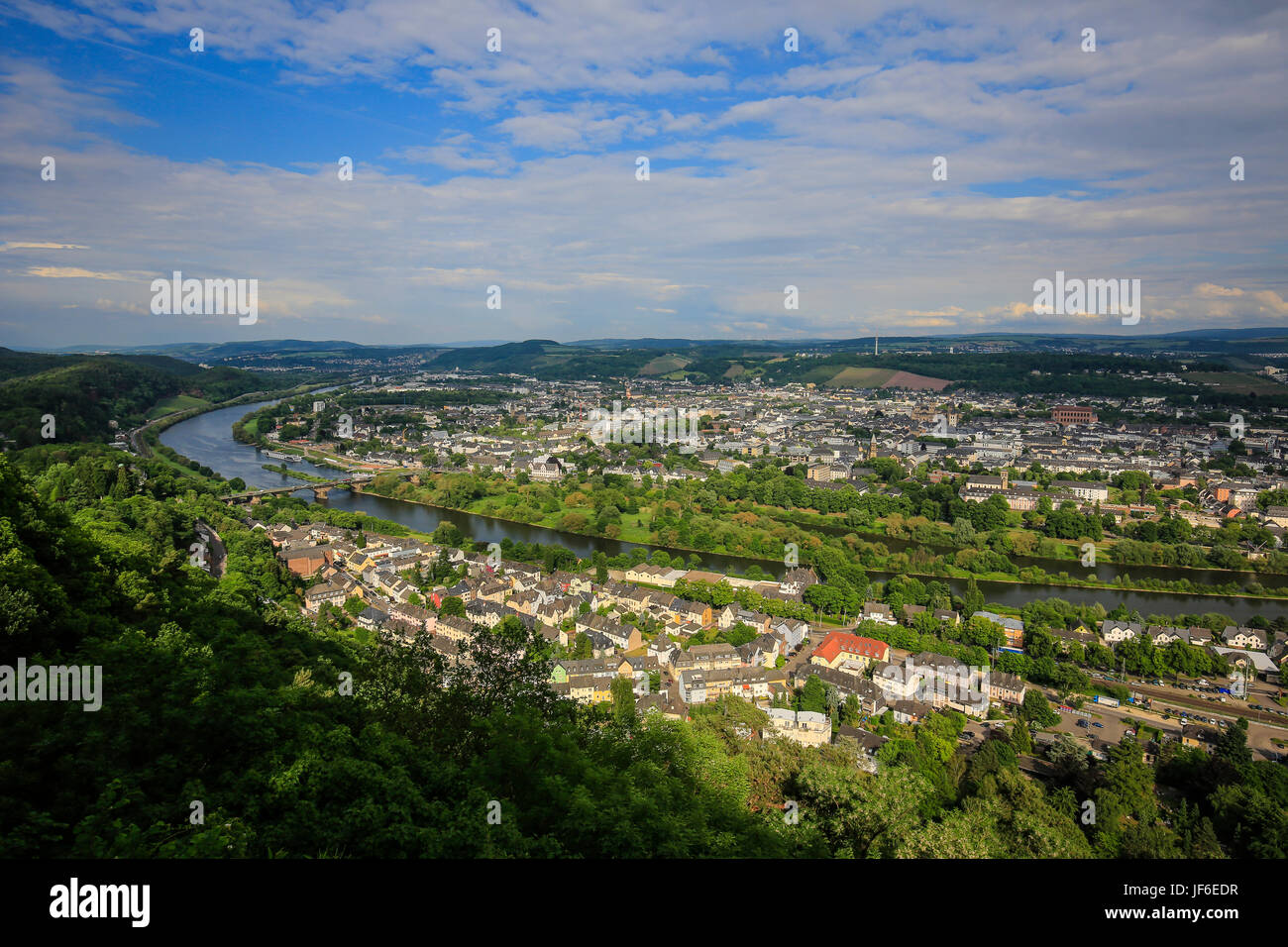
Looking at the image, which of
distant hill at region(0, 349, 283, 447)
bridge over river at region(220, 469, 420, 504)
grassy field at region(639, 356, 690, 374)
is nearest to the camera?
bridge over river at region(220, 469, 420, 504)

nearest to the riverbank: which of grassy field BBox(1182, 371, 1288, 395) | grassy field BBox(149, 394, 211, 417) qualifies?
grassy field BBox(149, 394, 211, 417)

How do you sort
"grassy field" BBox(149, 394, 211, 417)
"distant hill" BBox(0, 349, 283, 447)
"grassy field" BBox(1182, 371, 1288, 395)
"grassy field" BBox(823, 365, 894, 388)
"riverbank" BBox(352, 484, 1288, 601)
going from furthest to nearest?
"grassy field" BBox(823, 365, 894, 388)
"grassy field" BBox(1182, 371, 1288, 395)
"grassy field" BBox(149, 394, 211, 417)
"distant hill" BBox(0, 349, 283, 447)
"riverbank" BBox(352, 484, 1288, 601)

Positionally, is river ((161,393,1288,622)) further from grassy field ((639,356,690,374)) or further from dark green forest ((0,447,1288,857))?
grassy field ((639,356,690,374))

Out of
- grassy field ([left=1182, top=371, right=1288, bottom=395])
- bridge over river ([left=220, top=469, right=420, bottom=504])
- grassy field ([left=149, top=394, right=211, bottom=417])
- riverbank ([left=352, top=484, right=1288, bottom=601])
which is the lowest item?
riverbank ([left=352, top=484, right=1288, bottom=601])

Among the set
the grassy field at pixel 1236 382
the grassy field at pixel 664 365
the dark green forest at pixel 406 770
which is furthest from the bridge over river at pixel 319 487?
the grassy field at pixel 1236 382

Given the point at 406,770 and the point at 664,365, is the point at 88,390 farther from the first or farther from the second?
the point at 664,365

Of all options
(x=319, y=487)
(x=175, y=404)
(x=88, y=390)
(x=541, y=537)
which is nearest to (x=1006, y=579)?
(x=541, y=537)
